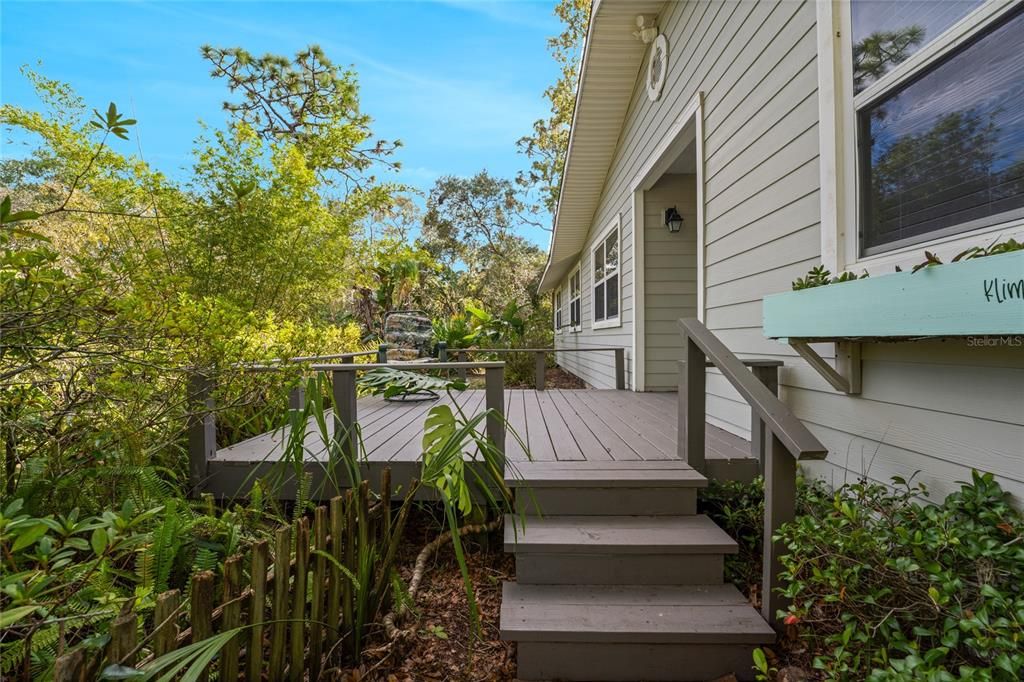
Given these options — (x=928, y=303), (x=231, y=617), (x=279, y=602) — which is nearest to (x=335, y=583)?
(x=279, y=602)

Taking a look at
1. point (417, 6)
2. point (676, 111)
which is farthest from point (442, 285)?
point (676, 111)

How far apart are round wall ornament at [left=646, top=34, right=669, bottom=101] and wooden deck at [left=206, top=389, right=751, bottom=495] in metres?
3.16

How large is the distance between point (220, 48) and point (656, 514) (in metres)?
14.7

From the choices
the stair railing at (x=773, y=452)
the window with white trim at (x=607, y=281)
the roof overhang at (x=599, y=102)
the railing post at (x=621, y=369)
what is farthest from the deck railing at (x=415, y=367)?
the roof overhang at (x=599, y=102)

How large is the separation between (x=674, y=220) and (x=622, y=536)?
395cm

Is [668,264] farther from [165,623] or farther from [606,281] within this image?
[165,623]

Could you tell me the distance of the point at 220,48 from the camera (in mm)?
11773

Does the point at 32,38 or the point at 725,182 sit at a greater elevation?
the point at 32,38

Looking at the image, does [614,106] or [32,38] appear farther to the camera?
[614,106]

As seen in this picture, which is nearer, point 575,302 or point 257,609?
point 257,609

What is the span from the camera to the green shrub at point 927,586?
3.70 ft

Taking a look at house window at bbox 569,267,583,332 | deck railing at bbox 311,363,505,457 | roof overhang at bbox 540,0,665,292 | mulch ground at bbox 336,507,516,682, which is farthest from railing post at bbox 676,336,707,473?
house window at bbox 569,267,583,332

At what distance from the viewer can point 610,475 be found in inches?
95.5

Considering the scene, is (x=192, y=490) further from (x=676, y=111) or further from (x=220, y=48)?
(x=220, y=48)
